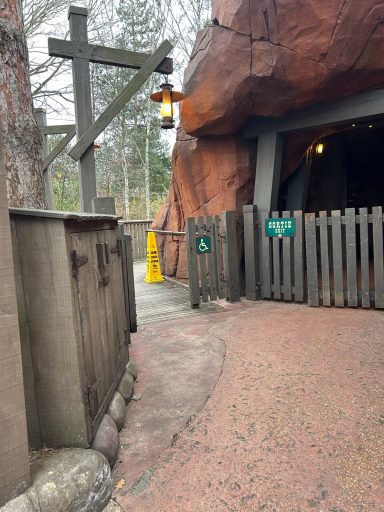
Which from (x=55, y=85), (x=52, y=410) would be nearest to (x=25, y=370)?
(x=52, y=410)

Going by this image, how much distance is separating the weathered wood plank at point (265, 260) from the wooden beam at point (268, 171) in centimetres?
35

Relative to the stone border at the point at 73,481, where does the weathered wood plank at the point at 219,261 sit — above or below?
above

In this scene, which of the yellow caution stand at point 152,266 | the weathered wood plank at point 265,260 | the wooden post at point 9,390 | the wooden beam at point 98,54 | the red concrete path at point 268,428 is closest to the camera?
the wooden post at point 9,390

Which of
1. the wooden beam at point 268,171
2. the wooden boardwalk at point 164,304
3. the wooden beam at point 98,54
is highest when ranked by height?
the wooden beam at point 98,54

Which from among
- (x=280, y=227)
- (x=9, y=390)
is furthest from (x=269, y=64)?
(x=9, y=390)

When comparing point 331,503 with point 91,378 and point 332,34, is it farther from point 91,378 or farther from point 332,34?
point 332,34

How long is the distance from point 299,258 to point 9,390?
4.66 meters

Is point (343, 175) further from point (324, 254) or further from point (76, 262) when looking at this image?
point (76, 262)

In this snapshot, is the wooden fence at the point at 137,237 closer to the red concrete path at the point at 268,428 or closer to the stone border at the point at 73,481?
the red concrete path at the point at 268,428

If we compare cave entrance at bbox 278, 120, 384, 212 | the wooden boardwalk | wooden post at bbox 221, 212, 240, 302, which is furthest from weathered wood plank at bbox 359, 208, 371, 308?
cave entrance at bbox 278, 120, 384, 212

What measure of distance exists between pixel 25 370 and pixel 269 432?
152 cm

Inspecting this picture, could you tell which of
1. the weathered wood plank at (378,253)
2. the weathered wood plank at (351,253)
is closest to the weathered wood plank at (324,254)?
the weathered wood plank at (351,253)

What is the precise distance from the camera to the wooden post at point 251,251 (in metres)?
5.95

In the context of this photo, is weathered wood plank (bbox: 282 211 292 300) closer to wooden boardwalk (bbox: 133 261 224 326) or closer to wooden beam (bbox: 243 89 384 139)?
wooden boardwalk (bbox: 133 261 224 326)
